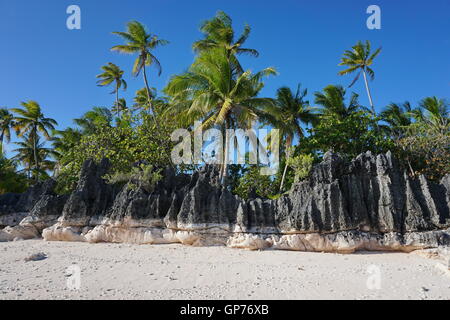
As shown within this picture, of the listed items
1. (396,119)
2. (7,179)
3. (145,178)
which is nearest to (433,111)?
(396,119)

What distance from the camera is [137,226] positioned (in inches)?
471

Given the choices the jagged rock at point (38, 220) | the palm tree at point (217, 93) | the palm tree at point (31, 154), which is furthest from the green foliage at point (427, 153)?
the palm tree at point (31, 154)

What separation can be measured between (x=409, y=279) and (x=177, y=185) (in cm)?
1018

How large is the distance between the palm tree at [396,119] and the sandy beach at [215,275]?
17732 mm

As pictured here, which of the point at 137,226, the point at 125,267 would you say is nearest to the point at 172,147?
the point at 137,226

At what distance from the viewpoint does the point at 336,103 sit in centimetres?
2309

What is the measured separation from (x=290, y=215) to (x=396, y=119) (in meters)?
20.5

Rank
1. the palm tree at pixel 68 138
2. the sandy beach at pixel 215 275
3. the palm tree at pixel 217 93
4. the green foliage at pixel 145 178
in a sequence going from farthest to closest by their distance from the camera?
the palm tree at pixel 68 138 → the palm tree at pixel 217 93 → the green foliage at pixel 145 178 → the sandy beach at pixel 215 275

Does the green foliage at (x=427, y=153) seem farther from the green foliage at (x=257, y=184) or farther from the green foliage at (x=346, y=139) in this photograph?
the green foliage at (x=257, y=184)

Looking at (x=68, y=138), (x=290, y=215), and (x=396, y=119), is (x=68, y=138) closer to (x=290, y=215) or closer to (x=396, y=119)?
(x=290, y=215)

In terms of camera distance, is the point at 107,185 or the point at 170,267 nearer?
the point at 170,267

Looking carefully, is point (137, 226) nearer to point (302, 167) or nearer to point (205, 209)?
point (205, 209)

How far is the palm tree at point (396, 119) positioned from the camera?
23788mm
